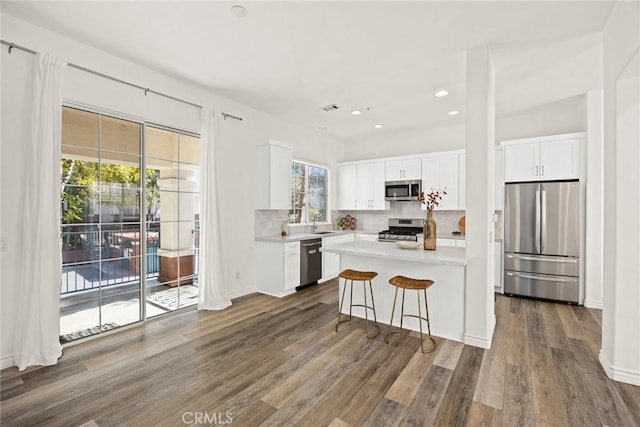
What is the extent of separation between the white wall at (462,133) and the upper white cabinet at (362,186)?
486 mm

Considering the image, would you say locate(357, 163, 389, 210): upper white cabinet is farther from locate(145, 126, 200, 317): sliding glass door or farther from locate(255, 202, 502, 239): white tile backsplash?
locate(145, 126, 200, 317): sliding glass door

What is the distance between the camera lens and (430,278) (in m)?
3.21

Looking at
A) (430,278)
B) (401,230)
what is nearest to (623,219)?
(430,278)

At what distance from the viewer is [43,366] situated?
255 centimetres

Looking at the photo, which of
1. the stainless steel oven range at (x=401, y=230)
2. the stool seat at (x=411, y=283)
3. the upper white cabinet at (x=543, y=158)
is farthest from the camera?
the stainless steel oven range at (x=401, y=230)

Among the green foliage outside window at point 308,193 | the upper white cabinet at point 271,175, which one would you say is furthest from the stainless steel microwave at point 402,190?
the upper white cabinet at point 271,175

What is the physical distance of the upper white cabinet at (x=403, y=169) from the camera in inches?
227

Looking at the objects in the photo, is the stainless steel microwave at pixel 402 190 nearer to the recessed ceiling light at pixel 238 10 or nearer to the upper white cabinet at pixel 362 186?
the upper white cabinet at pixel 362 186

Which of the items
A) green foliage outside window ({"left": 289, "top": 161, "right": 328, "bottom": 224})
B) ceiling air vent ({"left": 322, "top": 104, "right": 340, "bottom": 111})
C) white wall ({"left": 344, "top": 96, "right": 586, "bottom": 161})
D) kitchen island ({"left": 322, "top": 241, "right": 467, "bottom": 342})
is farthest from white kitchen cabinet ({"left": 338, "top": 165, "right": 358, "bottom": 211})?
kitchen island ({"left": 322, "top": 241, "right": 467, "bottom": 342})

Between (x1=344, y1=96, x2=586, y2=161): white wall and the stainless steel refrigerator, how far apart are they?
1.15 m

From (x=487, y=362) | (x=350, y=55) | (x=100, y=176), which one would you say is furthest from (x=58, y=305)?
(x=487, y=362)

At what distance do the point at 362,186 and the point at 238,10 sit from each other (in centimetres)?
452

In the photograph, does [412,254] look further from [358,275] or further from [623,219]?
[623,219]

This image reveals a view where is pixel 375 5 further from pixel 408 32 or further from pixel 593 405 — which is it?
pixel 593 405
